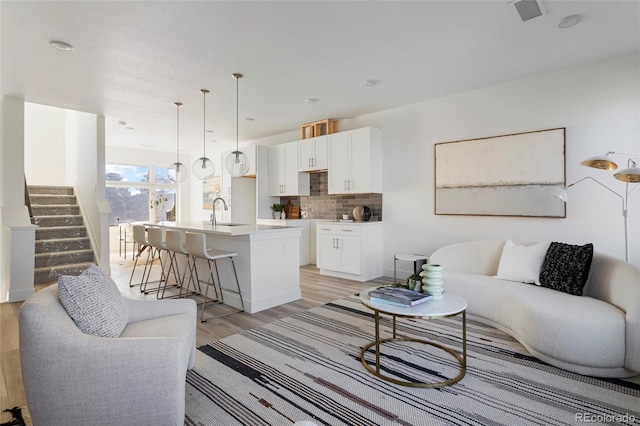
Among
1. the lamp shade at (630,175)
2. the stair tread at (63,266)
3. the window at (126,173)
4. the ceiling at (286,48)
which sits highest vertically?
the ceiling at (286,48)

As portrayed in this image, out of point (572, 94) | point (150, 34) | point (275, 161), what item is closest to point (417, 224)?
point (572, 94)

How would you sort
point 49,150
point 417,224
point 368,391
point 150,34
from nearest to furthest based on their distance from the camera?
1. point 368,391
2. point 150,34
3. point 417,224
4. point 49,150

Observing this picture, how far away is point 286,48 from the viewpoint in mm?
3229

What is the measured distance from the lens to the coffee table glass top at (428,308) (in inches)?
82.9

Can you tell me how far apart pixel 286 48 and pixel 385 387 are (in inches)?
120

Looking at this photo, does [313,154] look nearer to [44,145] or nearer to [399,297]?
[399,297]

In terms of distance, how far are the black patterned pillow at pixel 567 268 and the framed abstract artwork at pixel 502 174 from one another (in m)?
0.97

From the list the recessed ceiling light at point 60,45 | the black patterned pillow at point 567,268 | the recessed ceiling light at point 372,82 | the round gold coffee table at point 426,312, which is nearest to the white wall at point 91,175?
the recessed ceiling light at point 60,45

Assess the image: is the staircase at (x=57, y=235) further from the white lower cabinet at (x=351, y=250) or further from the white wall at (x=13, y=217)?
the white lower cabinet at (x=351, y=250)

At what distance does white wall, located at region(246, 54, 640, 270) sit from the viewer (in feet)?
11.5

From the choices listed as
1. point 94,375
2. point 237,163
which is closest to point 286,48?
point 237,163

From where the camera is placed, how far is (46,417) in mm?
1407

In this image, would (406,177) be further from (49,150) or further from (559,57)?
(49,150)

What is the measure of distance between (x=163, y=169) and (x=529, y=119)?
9.00 m
